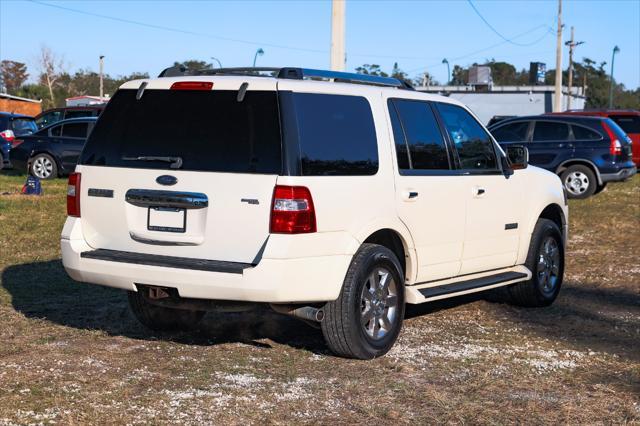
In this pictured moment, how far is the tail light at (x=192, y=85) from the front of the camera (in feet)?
21.0

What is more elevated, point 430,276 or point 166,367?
point 430,276

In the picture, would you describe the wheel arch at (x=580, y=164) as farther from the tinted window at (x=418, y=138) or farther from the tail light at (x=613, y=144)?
the tinted window at (x=418, y=138)

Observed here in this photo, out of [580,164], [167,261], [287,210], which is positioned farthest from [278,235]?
[580,164]

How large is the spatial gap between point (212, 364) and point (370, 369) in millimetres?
1041

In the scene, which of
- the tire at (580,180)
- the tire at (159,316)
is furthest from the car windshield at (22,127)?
the tire at (159,316)

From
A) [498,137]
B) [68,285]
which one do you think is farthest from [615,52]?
[68,285]

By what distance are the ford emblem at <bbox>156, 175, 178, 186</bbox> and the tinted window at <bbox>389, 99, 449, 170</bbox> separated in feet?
5.34

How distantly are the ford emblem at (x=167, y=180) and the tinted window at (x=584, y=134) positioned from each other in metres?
15.3

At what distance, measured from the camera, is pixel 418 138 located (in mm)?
7195

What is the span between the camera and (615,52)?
92.6 meters

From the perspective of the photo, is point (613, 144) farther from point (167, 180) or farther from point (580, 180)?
point (167, 180)

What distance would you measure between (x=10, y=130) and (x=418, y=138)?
19.5m

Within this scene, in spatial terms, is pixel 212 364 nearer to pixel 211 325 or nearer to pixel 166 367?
pixel 166 367

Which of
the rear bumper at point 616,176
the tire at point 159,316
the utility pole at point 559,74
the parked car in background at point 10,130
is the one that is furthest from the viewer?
the utility pole at point 559,74
